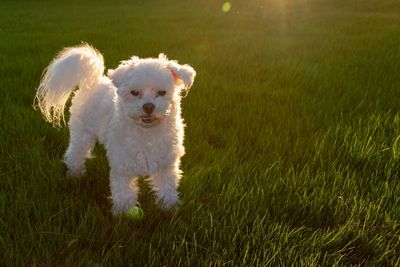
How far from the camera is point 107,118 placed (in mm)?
3840

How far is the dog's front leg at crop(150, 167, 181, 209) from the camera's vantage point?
350cm

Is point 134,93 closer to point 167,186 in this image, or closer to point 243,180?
point 167,186

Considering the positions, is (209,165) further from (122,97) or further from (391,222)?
(391,222)

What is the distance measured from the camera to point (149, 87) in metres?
3.29

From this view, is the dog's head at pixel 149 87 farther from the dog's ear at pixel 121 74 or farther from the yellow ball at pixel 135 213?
the yellow ball at pixel 135 213

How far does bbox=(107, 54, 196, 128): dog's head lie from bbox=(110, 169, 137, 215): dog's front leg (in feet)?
1.51

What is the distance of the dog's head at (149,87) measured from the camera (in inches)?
125

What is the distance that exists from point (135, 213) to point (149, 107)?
2.76 ft

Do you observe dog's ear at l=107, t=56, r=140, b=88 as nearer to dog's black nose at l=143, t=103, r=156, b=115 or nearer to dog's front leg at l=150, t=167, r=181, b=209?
dog's black nose at l=143, t=103, r=156, b=115

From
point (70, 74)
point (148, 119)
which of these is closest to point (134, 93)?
point (148, 119)

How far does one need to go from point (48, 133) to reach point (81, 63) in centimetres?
123

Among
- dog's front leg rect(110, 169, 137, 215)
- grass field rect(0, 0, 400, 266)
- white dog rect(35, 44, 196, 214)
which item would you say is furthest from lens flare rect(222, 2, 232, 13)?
dog's front leg rect(110, 169, 137, 215)

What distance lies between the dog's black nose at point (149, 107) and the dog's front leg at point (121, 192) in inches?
22.6

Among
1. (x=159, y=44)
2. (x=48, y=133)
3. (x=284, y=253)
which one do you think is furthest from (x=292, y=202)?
(x=159, y=44)
